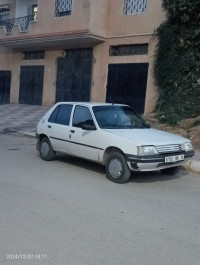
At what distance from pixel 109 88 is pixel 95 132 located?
12.4m

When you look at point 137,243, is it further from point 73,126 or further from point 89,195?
point 73,126

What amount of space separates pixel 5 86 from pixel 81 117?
751 inches

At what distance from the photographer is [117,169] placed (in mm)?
7273

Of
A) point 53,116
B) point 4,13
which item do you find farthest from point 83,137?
point 4,13

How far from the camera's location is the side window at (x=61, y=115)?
8.80m

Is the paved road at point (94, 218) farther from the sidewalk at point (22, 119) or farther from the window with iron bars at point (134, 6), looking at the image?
the window with iron bars at point (134, 6)

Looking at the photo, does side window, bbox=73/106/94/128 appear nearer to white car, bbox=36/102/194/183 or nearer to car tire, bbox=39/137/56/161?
white car, bbox=36/102/194/183

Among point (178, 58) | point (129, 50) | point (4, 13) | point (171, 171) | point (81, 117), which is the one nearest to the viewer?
point (171, 171)

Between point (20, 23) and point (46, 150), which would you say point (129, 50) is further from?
point (46, 150)

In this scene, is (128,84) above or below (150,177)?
above

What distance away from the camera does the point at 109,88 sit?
1991 cm

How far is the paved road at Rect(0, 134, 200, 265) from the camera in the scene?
3.98 m

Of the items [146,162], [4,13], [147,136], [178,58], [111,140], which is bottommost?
[146,162]

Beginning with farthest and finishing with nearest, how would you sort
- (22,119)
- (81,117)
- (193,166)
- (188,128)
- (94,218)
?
1. (22,119)
2. (188,128)
3. (193,166)
4. (81,117)
5. (94,218)
